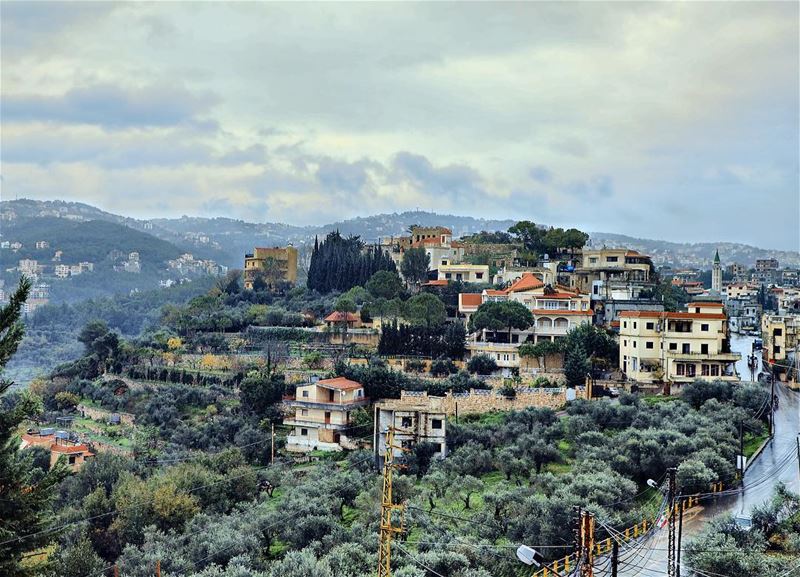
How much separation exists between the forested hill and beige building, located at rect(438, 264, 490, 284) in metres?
112

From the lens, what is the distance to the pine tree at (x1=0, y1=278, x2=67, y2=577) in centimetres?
1402

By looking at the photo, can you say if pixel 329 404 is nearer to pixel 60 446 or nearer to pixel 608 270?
pixel 60 446

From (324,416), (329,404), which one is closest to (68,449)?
(324,416)

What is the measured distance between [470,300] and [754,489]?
74.1 feet

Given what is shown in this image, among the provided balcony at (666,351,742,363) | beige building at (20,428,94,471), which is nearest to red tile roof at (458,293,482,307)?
balcony at (666,351,742,363)

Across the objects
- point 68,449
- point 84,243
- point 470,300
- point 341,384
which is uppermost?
point 84,243

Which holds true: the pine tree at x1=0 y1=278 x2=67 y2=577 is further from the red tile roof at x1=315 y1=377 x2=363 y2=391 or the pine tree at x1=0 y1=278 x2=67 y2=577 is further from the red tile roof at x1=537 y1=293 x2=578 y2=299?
the red tile roof at x1=537 y1=293 x2=578 y2=299

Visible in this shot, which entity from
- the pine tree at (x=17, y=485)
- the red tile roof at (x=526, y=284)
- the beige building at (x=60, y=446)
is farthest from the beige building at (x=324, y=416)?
the pine tree at (x=17, y=485)

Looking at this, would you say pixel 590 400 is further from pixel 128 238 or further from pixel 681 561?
pixel 128 238

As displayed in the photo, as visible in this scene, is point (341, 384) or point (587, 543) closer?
point (587, 543)

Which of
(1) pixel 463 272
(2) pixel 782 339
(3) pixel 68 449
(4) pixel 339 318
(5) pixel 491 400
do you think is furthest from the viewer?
(1) pixel 463 272

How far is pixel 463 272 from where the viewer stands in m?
51.0

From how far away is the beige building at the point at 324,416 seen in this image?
32.1 meters

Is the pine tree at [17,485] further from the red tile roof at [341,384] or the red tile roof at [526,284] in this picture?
the red tile roof at [526,284]
